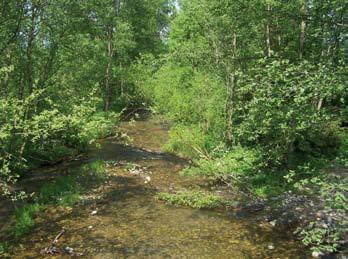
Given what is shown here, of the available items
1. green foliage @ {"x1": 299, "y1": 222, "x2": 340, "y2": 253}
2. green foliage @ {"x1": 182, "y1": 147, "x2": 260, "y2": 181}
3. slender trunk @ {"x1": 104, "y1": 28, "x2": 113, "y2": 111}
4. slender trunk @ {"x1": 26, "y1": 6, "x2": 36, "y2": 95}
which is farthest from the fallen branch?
slender trunk @ {"x1": 104, "y1": 28, "x2": 113, "y2": 111}

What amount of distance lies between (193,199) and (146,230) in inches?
120

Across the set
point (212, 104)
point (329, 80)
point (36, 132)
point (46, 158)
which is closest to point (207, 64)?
point (212, 104)

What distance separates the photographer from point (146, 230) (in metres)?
13.3

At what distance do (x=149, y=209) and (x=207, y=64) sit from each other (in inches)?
436

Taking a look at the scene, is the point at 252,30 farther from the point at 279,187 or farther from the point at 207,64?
the point at 279,187

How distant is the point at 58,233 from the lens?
42.5 ft

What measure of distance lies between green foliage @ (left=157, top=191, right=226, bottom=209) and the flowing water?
Answer: 0.36 meters

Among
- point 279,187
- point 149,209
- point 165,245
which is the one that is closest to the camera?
point 165,245

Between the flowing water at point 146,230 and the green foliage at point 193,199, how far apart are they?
1.17 feet

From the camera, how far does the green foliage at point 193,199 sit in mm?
15297

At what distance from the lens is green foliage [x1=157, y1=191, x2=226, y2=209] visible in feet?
50.2

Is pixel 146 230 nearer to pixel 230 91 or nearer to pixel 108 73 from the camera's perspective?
pixel 230 91

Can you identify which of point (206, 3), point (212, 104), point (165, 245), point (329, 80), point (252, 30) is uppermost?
point (206, 3)

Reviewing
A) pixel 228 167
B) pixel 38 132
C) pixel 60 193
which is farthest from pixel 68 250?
pixel 228 167
